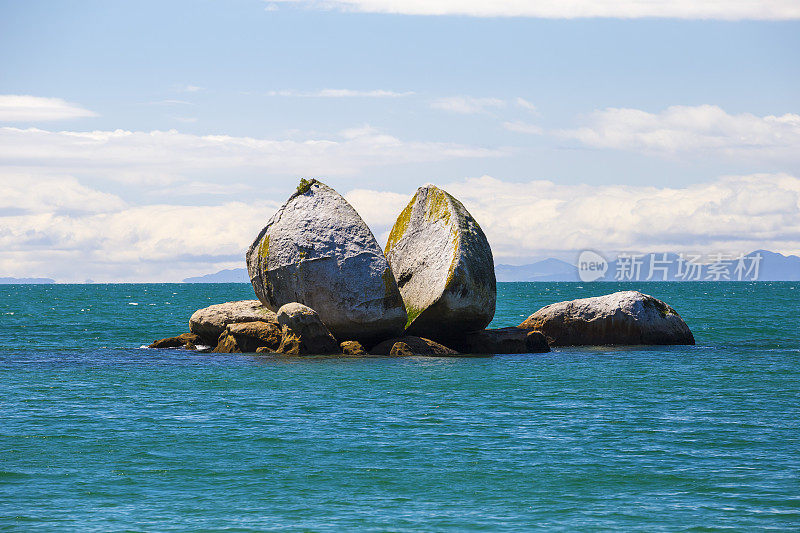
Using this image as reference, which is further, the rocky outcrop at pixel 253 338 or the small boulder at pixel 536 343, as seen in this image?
the small boulder at pixel 536 343

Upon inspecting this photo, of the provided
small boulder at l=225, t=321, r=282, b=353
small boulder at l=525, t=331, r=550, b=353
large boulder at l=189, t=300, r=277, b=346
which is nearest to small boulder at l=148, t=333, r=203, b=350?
large boulder at l=189, t=300, r=277, b=346

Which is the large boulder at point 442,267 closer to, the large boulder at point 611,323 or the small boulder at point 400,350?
the small boulder at point 400,350

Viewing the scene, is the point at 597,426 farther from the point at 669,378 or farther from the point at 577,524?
the point at 669,378

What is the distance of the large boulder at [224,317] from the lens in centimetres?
3400

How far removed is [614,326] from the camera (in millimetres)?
35312

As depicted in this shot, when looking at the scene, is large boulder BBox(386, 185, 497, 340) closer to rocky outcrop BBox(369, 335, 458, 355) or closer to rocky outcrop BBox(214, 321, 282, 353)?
rocky outcrop BBox(369, 335, 458, 355)

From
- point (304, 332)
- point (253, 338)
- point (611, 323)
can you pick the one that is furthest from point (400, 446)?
point (611, 323)

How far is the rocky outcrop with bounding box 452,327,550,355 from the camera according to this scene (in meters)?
32.9

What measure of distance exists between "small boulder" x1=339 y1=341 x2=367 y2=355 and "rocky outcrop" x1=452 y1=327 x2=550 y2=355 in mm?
3842

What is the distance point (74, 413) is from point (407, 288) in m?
15.7

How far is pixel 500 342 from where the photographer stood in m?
32.9

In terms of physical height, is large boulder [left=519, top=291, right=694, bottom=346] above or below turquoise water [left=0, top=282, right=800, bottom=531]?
above

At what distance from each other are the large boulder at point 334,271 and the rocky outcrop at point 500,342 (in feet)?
9.70

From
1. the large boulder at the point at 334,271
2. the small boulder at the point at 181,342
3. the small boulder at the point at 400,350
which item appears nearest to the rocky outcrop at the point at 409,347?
the small boulder at the point at 400,350
